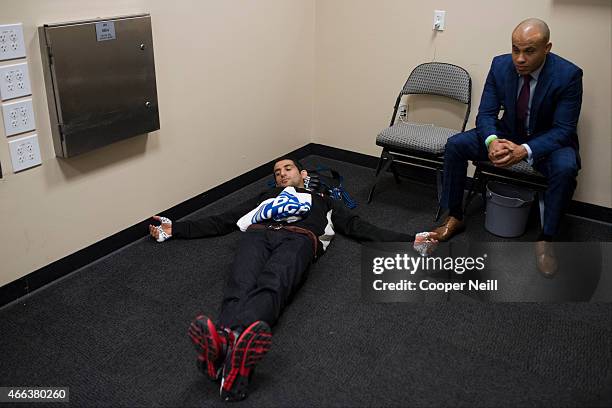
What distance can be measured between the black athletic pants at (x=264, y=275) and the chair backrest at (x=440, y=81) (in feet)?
4.84

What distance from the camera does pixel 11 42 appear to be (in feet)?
7.75

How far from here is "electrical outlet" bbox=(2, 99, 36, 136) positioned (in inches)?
95.1

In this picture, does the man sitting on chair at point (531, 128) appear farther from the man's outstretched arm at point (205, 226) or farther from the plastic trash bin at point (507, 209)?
the man's outstretched arm at point (205, 226)

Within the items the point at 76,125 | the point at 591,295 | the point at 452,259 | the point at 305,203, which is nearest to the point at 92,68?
the point at 76,125

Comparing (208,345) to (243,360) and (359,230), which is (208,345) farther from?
(359,230)

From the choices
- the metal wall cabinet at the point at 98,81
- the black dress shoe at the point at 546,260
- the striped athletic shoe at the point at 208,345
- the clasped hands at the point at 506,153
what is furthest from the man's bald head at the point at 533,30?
the striped athletic shoe at the point at 208,345

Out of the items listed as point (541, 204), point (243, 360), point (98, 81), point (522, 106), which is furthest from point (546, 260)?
point (98, 81)

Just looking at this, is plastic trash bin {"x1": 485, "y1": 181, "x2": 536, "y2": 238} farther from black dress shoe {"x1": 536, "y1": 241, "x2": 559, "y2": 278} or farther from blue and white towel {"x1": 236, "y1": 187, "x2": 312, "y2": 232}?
blue and white towel {"x1": 236, "y1": 187, "x2": 312, "y2": 232}

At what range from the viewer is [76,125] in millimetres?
2645

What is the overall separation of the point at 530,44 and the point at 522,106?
34 centimetres

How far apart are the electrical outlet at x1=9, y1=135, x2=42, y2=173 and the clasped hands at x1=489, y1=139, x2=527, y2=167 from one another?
2155 mm

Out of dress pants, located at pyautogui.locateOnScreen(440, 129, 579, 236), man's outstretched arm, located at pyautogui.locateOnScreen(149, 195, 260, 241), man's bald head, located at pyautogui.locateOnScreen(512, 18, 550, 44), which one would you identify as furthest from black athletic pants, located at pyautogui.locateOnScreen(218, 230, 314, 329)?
man's bald head, located at pyautogui.locateOnScreen(512, 18, 550, 44)

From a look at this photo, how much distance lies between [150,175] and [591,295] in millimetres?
2257

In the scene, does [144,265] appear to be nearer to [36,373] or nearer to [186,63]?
[36,373]
